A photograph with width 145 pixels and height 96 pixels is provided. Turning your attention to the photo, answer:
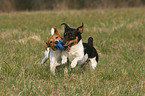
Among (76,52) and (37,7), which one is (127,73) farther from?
(37,7)

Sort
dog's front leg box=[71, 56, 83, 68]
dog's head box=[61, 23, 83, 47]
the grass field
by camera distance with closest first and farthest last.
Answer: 1. the grass field
2. dog's head box=[61, 23, 83, 47]
3. dog's front leg box=[71, 56, 83, 68]

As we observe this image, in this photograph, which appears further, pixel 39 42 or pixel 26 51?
pixel 39 42

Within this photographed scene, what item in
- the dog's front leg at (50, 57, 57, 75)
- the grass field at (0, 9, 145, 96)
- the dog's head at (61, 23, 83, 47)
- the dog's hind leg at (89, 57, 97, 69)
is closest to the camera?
the grass field at (0, 9, 145, 96)

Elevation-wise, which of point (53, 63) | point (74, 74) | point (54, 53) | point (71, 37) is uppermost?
point (71, 37)

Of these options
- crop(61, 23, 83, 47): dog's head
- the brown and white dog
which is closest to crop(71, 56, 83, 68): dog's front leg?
the brown and white dog

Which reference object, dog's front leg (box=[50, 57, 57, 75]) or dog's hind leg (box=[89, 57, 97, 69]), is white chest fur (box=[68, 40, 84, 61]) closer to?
dog's front leg (box=[50, 57, 57, 75])

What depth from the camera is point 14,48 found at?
5.88 m

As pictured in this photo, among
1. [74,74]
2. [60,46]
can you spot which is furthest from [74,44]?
[74,74]

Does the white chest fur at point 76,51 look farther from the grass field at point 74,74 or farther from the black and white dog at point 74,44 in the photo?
the grass field at point 74,74

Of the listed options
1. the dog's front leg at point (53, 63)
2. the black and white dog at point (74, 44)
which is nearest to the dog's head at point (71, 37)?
the black and white dog at point (74, 44)

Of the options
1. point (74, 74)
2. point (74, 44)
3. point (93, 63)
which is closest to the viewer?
point (74, 44)

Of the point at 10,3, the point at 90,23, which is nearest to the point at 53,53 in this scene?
the point at 90,23

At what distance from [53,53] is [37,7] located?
64.6 feet

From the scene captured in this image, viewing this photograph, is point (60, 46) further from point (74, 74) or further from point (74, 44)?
point (74, 74)
